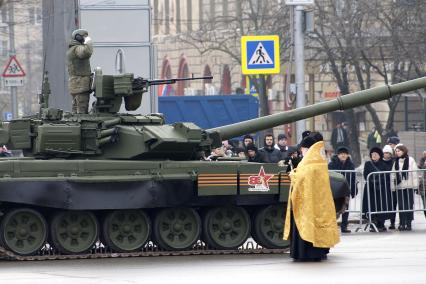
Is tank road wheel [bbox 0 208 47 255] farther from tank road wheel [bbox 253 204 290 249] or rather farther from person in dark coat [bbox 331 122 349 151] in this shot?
person in dark coat [bbox 331 122 349 151]

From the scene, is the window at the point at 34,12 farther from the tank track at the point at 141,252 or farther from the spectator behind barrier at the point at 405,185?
the tank track at the point at 141,252

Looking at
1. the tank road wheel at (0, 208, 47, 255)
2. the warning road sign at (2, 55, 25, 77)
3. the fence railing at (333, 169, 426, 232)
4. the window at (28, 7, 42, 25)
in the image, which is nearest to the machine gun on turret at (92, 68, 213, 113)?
the tank road wheel at (0, 208, 47, 255)

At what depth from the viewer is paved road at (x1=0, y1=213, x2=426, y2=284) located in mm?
16953

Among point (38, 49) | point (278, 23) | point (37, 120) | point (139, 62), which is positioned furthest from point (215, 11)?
point (37, 120)

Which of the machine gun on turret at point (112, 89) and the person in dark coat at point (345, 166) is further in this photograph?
the person in dark coat at point (345, 166)

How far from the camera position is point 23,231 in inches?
770

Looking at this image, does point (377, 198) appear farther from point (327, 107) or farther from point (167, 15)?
point (167, 15)

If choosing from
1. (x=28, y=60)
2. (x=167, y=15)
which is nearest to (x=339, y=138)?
(x=167, y=15)

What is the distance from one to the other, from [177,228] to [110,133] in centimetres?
145

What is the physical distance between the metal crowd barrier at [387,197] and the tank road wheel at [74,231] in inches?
270

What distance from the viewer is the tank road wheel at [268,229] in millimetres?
20438

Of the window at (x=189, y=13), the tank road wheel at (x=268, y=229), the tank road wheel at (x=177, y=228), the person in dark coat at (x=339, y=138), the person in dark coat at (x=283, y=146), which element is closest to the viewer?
the tank road wheel at (x=177, y=228)

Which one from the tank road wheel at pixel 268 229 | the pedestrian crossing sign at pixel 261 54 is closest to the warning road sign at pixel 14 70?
the pedestrian crossing sign at pixel 261 54

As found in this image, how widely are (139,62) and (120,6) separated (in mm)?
999
